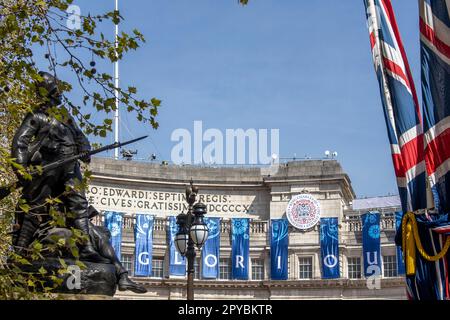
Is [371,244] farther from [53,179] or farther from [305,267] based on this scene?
[53,179]

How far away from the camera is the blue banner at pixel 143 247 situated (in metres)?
56.0

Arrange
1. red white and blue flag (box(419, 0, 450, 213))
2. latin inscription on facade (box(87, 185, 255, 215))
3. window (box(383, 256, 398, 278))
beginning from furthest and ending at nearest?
latin inscription on facade (box(87, 185, 255, 215))
window (box(383, 256, 398, 278))
red white and blue flag (box(419, 0, 450, 213))

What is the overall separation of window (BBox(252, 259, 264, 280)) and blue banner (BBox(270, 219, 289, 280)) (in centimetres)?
129

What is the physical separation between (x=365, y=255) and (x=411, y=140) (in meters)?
42.2

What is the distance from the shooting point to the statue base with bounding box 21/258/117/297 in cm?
1130

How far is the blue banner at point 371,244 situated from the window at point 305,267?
3.97 meters

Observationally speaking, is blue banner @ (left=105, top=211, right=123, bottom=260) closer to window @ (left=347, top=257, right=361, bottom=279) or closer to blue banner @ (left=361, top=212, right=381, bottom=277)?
window @ (left=347, top=257, right=361, bottom=279)

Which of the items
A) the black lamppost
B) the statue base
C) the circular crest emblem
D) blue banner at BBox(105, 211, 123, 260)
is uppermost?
the circular crest emblem

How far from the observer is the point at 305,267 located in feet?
190

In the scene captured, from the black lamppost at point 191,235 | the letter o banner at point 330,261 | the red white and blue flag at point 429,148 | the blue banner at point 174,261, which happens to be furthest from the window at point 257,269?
the red white and blue flag at point 429,148

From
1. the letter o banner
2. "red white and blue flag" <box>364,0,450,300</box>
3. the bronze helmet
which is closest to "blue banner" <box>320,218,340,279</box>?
the letter o banner

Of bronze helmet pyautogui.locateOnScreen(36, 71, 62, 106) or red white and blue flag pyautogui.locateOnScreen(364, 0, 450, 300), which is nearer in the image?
bronze helmet pyautogui.locateOnScreen(36, 71, 62, 106)

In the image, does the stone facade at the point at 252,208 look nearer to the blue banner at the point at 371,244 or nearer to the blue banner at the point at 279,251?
the blue banner at the point at 279,251
